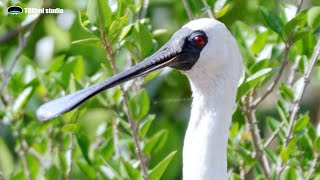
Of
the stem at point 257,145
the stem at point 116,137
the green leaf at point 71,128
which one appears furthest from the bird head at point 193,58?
the stem at point 116,137

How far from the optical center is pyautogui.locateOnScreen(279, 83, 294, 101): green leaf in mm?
4258

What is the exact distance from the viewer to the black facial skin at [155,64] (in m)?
3.72

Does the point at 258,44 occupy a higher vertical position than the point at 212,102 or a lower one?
lower

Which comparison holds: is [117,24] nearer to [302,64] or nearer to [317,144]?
[302,64]

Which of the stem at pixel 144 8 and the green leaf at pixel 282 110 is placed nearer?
the green leaf at pixel 282 110

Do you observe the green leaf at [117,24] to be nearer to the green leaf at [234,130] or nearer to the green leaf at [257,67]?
the green leaf at [257,67]

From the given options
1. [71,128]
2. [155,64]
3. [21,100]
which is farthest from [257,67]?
[21,100]

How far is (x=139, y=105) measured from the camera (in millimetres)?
4254

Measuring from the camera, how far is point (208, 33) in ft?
12.4

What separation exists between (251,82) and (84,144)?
82 centimetres

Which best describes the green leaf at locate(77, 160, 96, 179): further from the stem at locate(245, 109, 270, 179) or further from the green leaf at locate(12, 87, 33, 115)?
the stem at locate(245, 109, 270, 179)

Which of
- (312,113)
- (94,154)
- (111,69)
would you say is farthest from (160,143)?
(312,113)

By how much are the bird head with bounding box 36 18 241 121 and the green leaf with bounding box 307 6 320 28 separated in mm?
696

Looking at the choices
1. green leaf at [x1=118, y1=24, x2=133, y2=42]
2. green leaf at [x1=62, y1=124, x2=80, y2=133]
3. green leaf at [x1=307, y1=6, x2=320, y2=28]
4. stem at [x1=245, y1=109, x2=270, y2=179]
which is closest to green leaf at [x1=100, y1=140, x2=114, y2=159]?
green leaf at [x1=62, y1=124, x2=80, y2=133]
